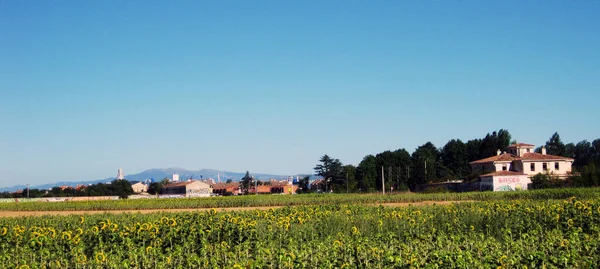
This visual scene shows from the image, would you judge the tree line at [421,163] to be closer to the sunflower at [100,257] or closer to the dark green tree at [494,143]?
the dark green tree at [494,143]

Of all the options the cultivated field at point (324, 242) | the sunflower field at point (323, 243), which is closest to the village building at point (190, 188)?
the cultivated field at point (324, 242)

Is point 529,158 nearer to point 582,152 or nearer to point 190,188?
point 582,152

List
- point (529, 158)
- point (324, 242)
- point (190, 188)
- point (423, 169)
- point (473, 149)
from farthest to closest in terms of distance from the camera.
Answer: point (190, 188), point (473, 149), point (423, 169), point (529, 158), point (324, 242)

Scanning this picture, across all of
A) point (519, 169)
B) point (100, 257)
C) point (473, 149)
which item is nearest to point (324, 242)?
point (100, 257)

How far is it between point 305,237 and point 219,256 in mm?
4391

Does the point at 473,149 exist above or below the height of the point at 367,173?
above

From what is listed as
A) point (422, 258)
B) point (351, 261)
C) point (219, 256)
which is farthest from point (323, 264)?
point (219, 256)

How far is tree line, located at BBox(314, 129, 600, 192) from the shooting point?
368 ft

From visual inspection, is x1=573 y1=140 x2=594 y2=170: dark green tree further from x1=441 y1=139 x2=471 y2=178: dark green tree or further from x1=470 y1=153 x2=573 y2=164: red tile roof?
x1=470 y1=153 x2=573 y2=164: red tile roof

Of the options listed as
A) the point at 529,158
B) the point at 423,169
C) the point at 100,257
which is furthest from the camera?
the point at 423,169

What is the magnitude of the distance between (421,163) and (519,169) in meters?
34.9

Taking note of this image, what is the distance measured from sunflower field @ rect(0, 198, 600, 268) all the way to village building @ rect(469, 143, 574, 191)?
5117 centimetres

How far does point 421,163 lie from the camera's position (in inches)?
4429

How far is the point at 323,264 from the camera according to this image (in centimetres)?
1099
